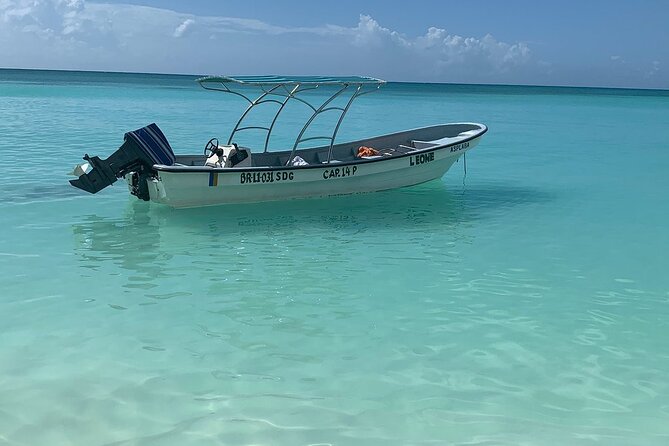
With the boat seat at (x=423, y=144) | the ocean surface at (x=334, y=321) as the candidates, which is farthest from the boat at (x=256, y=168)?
the ocean surface at (x=334, y=321)

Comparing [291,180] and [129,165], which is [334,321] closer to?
[291,180]

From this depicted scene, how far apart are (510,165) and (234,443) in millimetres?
16873

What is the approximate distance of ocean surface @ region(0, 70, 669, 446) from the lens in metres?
5.24

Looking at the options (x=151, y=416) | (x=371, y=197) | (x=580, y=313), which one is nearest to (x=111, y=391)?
(x=151, y=416)

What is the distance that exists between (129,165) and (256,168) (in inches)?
85.2

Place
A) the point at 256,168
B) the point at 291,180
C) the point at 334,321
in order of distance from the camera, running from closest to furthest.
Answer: the point at 334,321, the point at 256,168, the point at 291,180

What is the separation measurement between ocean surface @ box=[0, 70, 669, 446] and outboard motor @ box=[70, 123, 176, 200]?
617 mm

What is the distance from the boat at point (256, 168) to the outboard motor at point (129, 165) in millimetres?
16

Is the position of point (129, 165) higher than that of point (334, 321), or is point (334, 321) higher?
point (129, 165)

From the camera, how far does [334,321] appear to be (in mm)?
7215

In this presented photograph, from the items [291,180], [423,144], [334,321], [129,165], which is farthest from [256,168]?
[334,321]

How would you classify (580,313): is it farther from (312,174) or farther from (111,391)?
(312,174)

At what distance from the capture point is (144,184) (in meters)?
11.8

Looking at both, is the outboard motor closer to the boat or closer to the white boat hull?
the boat
